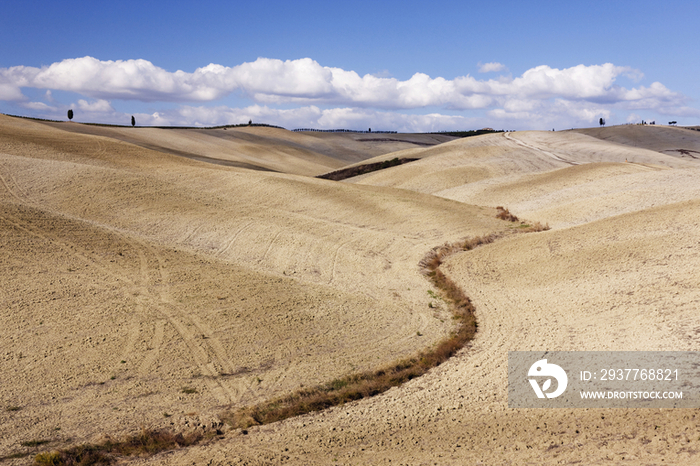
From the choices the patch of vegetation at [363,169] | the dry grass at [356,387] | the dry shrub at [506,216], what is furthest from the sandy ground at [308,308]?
the patch of vegetation at [363,169]

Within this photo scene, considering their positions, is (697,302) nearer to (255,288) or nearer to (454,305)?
(454,305)

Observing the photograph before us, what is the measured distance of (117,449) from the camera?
9.66 metres

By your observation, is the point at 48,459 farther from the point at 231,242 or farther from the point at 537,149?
the point at 537,149

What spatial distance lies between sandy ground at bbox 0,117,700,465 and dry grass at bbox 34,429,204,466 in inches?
15.6

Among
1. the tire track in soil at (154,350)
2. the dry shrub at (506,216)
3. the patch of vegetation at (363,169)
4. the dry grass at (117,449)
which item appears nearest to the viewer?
the dry grass at (117,449)

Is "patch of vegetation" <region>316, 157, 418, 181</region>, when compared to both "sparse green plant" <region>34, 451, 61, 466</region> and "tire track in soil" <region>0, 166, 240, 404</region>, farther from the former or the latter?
"sparse green plant" <region>34, 451, 61, 466</region>

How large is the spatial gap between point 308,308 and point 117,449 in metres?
8.33

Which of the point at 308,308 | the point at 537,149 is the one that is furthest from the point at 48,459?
the point at 537,149

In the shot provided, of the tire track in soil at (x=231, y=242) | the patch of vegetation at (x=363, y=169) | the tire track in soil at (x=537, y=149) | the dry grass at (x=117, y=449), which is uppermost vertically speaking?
the tire track in soil at (x=537, y=149)

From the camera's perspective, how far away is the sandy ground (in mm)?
9820

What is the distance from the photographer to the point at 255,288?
18266mm

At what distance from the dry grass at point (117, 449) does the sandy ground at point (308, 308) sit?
1.30ft

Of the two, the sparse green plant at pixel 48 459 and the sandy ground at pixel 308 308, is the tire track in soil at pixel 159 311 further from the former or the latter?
the sparse green plant at pixel 48 459

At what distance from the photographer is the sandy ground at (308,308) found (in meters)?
9.82
